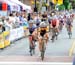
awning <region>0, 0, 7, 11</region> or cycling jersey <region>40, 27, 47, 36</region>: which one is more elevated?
cycling jersey <region>40, 27, 47, 36</region>

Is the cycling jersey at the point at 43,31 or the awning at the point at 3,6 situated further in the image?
the awning at the point at 3,6

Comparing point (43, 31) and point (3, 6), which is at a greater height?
point (43, 31)

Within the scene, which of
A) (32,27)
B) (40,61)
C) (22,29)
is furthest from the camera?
(22,29)

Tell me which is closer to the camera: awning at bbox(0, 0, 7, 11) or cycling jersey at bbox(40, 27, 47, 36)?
cycling jersey at bbox(40, 27, 47, 36)

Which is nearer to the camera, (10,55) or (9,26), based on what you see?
(10,55)

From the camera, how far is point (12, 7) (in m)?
32.7

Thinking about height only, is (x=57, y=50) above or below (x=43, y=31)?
below

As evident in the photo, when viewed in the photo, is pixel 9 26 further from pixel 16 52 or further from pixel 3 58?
pixel 3 58

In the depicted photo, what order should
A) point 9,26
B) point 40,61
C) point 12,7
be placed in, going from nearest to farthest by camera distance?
point 40,61 < point 9,26 < point 12,7

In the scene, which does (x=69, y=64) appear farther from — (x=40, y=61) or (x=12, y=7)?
(x=12, y=7)

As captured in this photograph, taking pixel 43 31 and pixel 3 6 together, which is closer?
→ pixel 43 31

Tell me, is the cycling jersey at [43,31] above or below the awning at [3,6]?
above

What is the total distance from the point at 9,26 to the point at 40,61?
909cm

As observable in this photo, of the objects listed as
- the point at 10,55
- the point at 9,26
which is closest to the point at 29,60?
the point at 10,55
